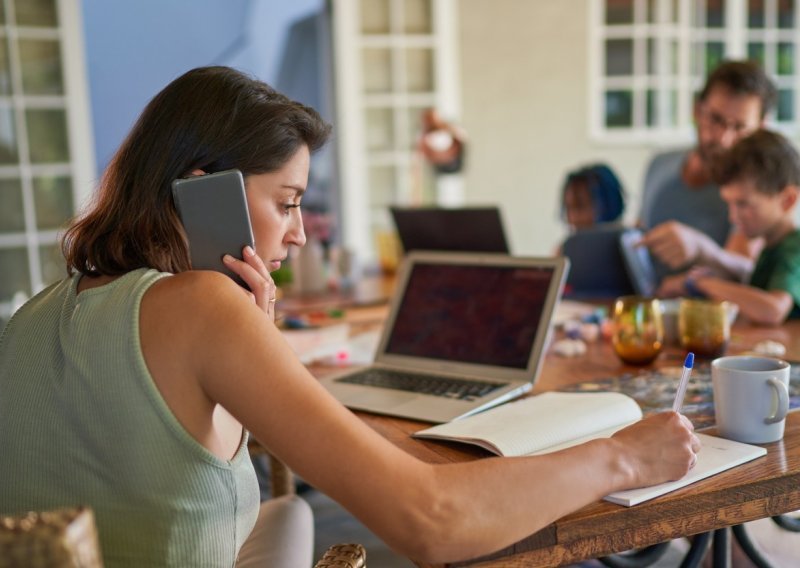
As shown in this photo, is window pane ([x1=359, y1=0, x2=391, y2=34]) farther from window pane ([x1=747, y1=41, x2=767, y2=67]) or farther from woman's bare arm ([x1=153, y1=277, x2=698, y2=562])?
woman's bare arm ([x1=153, y1=277, x2=698, y2=562])

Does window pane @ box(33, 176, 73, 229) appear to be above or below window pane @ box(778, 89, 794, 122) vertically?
below

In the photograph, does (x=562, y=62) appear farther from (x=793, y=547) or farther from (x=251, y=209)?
(x=251, y=209)

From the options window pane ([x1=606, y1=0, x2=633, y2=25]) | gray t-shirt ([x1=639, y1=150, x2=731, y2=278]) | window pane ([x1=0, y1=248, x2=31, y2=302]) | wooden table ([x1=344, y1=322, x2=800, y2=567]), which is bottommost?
window pane ([x1=0, y1=248, x2=31, y2=302])

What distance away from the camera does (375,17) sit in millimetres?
5348

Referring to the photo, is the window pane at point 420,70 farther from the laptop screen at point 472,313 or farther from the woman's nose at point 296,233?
the woman's nose at point 296,233

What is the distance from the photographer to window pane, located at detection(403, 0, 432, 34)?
5.41m

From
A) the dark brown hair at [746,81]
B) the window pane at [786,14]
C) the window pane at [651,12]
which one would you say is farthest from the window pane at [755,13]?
the dark brown hair at [746,81]

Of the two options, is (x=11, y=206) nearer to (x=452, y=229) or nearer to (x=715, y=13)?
(x=452, y=229)

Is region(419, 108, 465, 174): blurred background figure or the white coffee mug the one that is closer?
the white coffee mug

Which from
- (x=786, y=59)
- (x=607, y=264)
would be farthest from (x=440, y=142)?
(x=786, y=59)

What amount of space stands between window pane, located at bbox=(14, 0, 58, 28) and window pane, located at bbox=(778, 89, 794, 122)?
5.24 meters

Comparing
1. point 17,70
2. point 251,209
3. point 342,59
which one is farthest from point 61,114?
point 251,209

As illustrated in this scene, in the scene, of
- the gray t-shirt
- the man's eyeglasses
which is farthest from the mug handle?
the gray t-shirt

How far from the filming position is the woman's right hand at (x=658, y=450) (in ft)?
3.39
